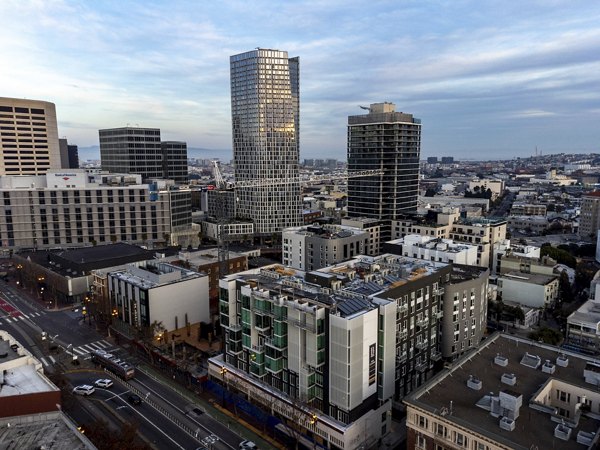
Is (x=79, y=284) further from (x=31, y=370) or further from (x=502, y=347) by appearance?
(x=502, y=347)

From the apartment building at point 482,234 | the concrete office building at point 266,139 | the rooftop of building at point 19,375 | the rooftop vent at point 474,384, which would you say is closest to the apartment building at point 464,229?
the apartment building at point 482,234

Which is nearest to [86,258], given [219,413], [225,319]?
[225,319]

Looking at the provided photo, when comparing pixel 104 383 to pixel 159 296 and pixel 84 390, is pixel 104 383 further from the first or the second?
pixel 159 296

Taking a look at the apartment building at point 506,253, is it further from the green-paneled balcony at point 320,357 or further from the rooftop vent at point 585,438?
the rooftop vent at point 585,438

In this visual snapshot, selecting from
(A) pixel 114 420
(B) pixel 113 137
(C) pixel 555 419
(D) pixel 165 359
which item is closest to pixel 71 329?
(D) pixel 165 359

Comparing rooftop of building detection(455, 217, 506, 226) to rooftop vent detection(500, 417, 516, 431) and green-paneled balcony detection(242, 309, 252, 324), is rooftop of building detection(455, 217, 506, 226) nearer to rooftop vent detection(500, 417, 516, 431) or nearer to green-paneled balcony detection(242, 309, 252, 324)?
green-paneled balcony detection(242, 309, 252, 324)

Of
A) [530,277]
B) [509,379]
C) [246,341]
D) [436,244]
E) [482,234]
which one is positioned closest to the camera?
[509,379]

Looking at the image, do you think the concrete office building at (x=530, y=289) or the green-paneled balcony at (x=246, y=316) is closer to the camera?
the green-paneled balcony at (x=246, y=316)

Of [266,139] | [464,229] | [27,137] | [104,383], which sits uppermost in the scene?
[27,137]
